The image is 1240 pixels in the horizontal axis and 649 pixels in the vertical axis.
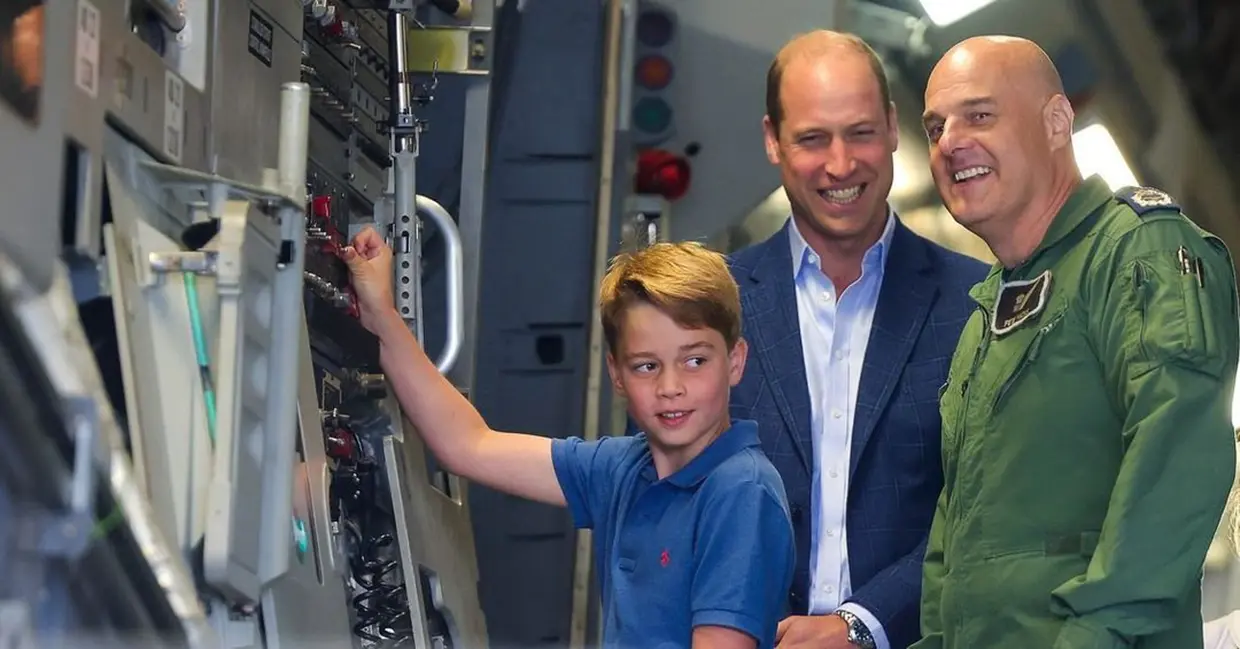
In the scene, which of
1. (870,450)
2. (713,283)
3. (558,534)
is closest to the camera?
(713,283)

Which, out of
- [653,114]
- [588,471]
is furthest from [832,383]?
[653,114]

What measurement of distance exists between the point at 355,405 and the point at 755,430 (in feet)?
3.51

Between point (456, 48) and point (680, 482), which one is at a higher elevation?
point (456, 48)

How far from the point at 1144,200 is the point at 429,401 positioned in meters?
1.37

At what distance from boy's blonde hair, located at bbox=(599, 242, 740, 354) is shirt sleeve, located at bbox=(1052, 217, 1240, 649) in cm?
66

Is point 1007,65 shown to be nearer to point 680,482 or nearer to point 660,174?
point 680,482

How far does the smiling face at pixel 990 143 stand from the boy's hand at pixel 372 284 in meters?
1.07

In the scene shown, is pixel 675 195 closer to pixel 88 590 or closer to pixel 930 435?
pixel 930 435

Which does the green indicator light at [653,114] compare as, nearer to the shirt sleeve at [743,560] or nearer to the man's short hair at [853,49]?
the man's short hair at [853,49]

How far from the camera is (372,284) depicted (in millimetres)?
3328

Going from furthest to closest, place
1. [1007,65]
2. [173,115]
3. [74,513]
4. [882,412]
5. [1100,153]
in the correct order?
[1100,153] → [882,412] → [1007,65] → [173,115] → [74,513]

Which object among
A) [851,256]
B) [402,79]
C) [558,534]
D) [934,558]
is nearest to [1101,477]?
[934,558]

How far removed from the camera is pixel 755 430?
2930mm

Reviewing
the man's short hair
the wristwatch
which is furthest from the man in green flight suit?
the man's short hair
